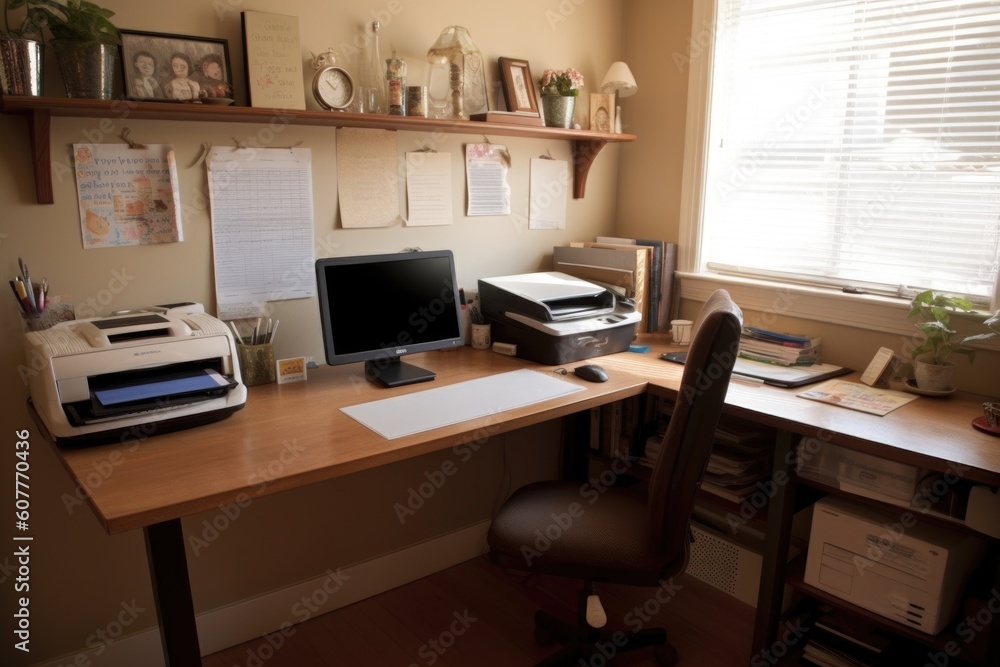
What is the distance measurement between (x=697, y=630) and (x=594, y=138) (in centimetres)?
180

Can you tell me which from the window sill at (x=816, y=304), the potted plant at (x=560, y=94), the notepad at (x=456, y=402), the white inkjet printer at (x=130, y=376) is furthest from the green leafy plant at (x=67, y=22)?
the window sill at (x=816, y=304)

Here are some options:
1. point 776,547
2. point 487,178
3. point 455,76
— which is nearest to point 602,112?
point 487,178

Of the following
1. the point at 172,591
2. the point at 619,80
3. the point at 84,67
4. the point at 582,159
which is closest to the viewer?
the point at 172,591

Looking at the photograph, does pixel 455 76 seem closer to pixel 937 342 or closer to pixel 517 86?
pixel 517 86

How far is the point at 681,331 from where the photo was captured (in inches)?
101

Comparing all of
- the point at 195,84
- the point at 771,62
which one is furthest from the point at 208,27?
the point at 771,62

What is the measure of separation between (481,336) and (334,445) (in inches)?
36.6

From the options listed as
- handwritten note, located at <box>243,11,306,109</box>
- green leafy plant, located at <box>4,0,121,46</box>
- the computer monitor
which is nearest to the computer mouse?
the computer monitor

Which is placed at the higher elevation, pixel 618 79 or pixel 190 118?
pixel 618 79

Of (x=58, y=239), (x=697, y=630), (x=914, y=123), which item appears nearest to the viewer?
(x=58, y=239)

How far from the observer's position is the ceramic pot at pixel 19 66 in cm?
156

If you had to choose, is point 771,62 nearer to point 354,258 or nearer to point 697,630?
point 354,258

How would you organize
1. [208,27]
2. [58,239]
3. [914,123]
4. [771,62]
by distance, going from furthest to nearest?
[771,62], [914,123], [208,27], [58,239]

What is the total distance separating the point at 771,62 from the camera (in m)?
2.45
